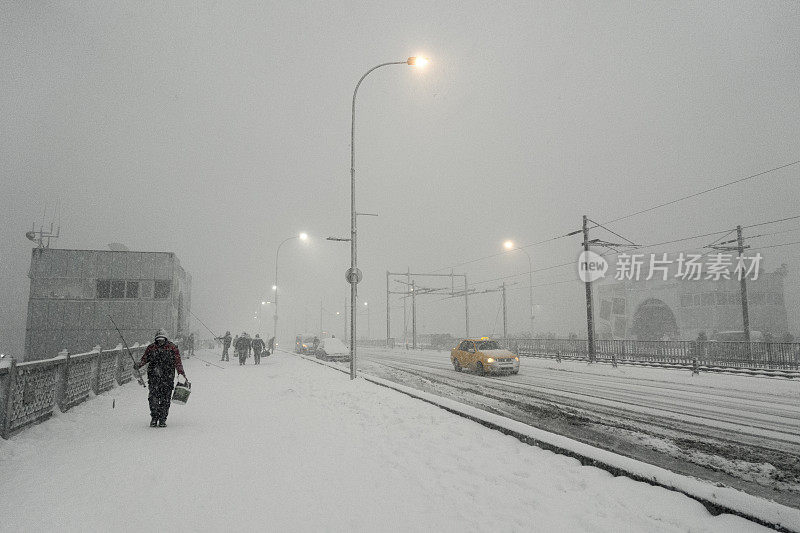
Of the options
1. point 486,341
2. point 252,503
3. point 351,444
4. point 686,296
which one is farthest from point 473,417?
point 686,296

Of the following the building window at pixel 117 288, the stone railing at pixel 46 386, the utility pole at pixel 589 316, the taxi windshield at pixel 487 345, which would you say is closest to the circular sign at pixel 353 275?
the taxi windshield at pixel 487 345

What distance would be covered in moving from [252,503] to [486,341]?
1592 centimetres

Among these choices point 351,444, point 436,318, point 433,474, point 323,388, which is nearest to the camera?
point 433,474

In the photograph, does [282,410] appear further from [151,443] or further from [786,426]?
[786,426]

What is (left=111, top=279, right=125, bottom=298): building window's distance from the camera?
90.2ft

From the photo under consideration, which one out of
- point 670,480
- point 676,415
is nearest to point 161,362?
point 670,480

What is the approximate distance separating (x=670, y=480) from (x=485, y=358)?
1332cm

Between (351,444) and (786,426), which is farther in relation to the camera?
(786,426)

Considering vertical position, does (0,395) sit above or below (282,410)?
above

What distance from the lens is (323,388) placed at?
12.9 m

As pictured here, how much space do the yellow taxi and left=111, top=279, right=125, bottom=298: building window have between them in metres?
22.7

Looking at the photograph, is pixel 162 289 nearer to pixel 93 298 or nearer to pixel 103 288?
pixel 103 288

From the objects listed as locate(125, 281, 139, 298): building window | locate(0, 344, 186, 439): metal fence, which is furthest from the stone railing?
locate(125, 281, 139, 298): building window

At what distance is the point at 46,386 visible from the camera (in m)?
7.49
